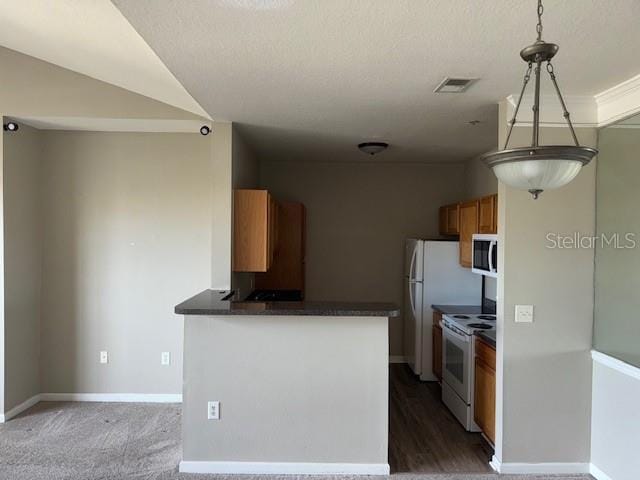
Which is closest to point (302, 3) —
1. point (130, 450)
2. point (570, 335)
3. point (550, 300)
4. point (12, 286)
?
point (550, 300)

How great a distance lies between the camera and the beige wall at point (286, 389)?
282 cm

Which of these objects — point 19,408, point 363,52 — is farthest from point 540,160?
point 19,408

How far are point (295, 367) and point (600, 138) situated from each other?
249 centimetres

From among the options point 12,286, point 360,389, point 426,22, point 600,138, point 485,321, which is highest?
point 426,22

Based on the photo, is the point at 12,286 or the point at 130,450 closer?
the point at 130,450

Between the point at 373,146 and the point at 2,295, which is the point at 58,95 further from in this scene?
the point at 373,146

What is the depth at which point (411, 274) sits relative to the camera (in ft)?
15.6

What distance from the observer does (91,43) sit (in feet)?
8.02

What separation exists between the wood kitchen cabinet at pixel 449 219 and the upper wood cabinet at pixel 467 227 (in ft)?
0.59

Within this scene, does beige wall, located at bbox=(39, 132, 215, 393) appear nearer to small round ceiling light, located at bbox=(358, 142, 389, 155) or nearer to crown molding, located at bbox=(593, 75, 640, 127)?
small round ceiling light, located at bbox=(358, 142, 389, 155)

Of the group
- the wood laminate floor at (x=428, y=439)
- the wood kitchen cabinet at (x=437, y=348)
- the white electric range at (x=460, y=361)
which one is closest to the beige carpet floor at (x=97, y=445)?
the wood laminate floor at (x=428, y=439)

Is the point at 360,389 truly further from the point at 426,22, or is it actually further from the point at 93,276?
the point at 93,276

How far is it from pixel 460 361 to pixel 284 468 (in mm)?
1680

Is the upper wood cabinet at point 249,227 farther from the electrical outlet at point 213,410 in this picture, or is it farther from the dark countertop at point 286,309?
the electrical outlet at point 213,410
